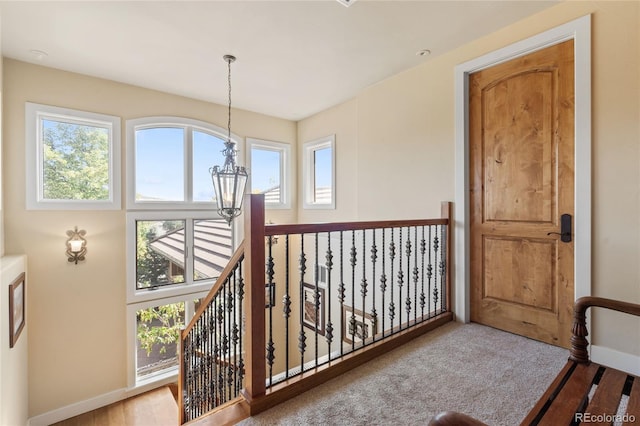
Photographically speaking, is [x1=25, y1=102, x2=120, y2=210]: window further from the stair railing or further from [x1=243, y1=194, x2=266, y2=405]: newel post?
[x1=243, y1=194, x2=266, y2=405]: newel post

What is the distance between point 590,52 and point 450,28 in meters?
1.03

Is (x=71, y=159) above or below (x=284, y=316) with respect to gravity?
above

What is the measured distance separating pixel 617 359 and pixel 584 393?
1.01 metres

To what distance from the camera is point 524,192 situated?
2369mm

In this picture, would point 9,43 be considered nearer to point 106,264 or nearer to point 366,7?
point 106,264

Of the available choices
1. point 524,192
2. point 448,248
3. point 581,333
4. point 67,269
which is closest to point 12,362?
point 67,269

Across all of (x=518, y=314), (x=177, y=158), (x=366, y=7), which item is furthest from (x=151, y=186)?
(x=518, y=314)

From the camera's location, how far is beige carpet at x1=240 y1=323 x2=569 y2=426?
146 centimetres

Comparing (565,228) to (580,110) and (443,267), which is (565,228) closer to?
(580,110)

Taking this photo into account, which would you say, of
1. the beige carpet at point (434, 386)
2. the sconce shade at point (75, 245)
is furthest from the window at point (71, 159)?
the beige carpet at point (434, 386)

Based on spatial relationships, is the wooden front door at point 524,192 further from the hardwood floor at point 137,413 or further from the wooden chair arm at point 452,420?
the hardwood floor at point 137,413

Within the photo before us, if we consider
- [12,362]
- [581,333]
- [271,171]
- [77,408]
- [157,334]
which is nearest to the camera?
[581,333]

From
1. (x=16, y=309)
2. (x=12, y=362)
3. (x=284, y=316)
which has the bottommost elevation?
(x=12, y=362)

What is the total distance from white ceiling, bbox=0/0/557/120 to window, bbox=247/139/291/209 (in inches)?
55.9
